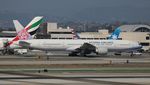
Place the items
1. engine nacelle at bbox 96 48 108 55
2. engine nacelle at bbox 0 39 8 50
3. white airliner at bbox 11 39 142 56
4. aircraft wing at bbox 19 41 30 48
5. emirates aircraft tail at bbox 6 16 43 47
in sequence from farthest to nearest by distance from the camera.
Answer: emirates aircraft tail at bbox 6 16 43 47 → engine nacelle at bbox 0 39 8 50 → white airliner at bbox 11 39 142 56 → aircraft wing at bbox 19 41 30 48 → engine nacelle at bbox 96 48 108 55

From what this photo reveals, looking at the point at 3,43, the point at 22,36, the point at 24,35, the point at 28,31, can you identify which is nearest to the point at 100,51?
the point at 24,35

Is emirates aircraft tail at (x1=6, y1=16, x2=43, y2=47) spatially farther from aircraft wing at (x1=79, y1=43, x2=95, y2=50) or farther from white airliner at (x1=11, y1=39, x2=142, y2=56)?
aircraft wing at (x1=79, y1=43, x2=95, y2=50)

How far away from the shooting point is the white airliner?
8756 cm

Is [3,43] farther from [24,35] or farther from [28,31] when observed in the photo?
[28,31]

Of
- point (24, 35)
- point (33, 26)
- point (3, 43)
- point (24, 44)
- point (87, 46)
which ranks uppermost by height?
point (33, 26)

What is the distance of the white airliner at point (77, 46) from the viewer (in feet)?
287

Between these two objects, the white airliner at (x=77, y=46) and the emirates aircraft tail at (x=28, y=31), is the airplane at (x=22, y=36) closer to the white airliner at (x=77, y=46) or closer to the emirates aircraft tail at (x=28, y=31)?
the emirates aircraft tail at (x=28, y=31)

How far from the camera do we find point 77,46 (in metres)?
89.6

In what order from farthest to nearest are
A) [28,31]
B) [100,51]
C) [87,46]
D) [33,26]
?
[33,26]
[28,31]
[87,46]
[100,51]

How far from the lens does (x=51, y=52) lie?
93625 millimetres

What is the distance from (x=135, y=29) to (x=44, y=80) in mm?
158916

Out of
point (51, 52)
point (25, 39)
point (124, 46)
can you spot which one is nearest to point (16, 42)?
point (25, 39)

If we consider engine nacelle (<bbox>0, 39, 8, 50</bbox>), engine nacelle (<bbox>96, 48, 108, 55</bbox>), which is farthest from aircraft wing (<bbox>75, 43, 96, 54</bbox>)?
engine nacelle (<bbox>0, 39, 8, 50</bbox>)

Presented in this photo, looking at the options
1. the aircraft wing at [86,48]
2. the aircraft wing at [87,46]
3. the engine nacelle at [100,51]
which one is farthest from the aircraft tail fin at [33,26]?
the engine nacelle at [100,51]
